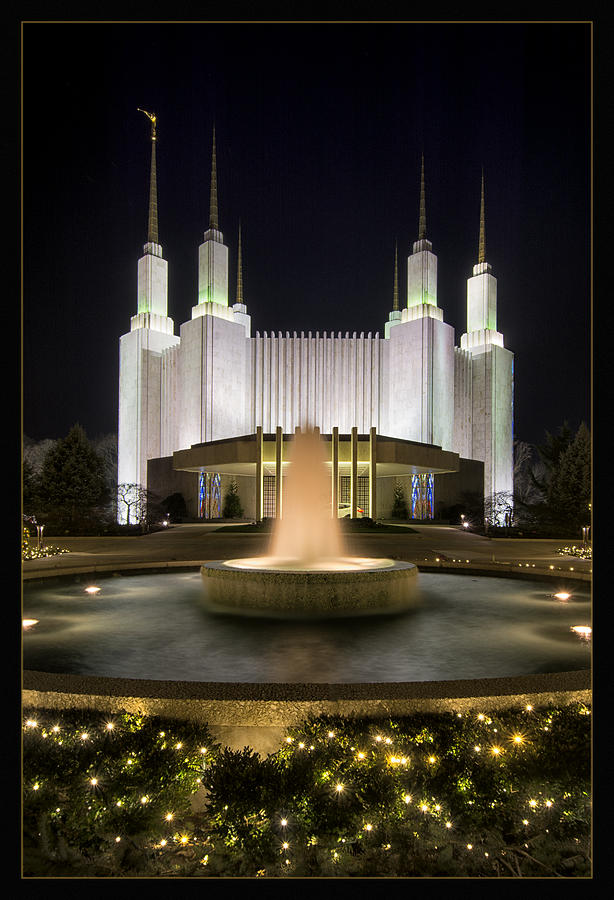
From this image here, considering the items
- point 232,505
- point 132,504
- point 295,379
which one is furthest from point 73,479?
point 295,379

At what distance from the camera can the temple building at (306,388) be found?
36969 millimetres

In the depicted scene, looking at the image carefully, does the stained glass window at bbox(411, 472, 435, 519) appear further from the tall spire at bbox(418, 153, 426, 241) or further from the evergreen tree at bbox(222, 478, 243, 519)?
the tall spire at bbox(418, 153, 426, 241)

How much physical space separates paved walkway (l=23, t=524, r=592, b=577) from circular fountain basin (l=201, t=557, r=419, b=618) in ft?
18.3

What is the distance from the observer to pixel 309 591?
6316mm

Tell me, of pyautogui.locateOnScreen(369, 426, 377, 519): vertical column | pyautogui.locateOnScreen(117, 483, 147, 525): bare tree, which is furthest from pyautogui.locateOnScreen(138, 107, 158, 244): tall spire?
pyautogui.locateOnScreen(369, 426, 377, 519): vertical column

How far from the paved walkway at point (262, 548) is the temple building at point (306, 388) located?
13.2 metres

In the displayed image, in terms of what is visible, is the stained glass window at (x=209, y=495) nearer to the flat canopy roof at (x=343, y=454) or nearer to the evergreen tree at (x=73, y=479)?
the flat canopy roof at (x=343, y=454)

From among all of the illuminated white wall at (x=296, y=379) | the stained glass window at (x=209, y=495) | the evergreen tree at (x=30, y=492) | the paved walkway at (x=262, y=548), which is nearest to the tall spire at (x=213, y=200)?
the illuminated white wall at (x=296, y=379)

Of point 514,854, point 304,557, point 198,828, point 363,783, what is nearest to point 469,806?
point 514,854

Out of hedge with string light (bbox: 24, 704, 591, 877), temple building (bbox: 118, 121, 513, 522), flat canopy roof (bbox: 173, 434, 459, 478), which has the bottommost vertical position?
hedge with string light (bbox: 24, 704, 591, 877)

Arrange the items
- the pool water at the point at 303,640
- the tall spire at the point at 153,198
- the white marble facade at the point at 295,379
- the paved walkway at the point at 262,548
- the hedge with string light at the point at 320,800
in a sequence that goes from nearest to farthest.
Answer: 1. the hedge with string light at the point at 320,800
2. the pool water at the point at 303,640
3. the paved walkway at the point at 262,548
4. the white marble facade at the point at 295,379
5. the tall spire at the point at 153,198

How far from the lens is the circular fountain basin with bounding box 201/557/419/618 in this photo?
6.32 meters

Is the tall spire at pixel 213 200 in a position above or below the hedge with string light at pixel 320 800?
above

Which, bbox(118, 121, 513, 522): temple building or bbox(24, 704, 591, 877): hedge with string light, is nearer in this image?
bbox(24, 704, 591, 877): hedge with string light
